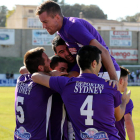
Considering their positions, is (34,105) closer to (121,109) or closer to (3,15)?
(121,109)

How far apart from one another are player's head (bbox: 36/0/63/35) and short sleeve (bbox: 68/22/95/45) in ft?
1.01

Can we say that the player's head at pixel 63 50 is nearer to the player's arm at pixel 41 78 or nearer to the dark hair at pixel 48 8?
the dark hair at pixel 48 8

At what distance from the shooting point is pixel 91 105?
3787 millimetres

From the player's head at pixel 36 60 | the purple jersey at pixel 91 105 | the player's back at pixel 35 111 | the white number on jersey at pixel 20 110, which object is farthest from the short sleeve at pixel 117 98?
the white number on jersey at pixel 20 110

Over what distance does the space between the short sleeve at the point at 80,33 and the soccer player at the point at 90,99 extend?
0.47 meters

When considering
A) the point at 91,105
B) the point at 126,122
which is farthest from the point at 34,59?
the point at 126,122

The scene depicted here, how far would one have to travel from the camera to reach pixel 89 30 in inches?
187

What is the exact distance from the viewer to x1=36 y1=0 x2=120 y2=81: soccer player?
4.37 meters

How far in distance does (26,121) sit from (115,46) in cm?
4817

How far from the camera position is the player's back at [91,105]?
3.79 m

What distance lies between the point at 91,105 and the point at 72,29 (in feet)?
4.05

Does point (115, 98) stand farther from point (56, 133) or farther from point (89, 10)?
point (89, 10)

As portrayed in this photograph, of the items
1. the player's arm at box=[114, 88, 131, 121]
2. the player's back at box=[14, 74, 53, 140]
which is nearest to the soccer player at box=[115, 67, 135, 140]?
the player's arm at box=[114, 88, 131, 121]

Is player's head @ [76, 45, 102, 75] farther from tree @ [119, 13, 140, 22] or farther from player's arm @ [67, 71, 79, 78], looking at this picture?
tree @ [119, 13, 140, 22]
